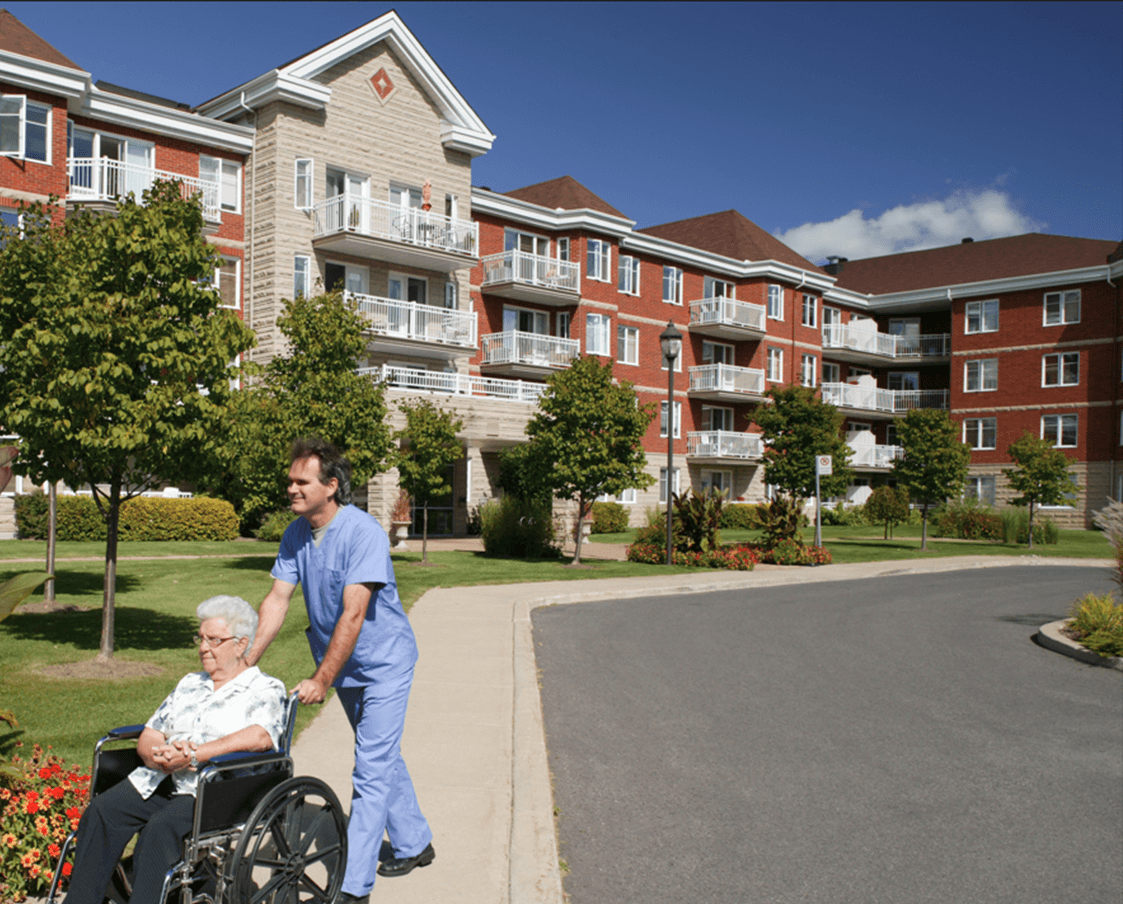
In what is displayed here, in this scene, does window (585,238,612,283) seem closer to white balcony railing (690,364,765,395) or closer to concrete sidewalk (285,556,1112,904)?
white balcony railing (690,364,765,395)

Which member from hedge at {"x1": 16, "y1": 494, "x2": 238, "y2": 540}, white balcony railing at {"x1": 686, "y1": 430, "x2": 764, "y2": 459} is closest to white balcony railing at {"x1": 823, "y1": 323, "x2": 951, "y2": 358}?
white balcony railing at {"x1": 686, "y1": 430, "x2": 764, "y2": 459}

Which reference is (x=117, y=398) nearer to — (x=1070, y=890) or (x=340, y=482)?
(x=340, y=482)

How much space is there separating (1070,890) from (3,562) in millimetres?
17237

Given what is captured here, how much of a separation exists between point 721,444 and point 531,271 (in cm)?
1260

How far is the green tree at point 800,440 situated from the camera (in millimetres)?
32594

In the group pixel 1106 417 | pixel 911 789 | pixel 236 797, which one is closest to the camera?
pixel 236 797

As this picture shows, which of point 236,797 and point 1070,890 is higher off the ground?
point 236,797

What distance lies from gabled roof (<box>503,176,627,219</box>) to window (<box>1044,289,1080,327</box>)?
22.8 meters

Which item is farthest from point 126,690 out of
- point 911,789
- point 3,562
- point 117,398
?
point 3,562

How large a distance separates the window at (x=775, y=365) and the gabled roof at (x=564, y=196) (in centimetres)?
1180

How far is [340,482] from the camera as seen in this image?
4.46 meters

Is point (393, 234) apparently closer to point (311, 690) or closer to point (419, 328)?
point (419, 328)

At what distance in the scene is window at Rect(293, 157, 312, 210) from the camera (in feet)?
100

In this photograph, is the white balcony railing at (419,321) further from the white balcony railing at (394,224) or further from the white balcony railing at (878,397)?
the white balcony railing at (878,397)
